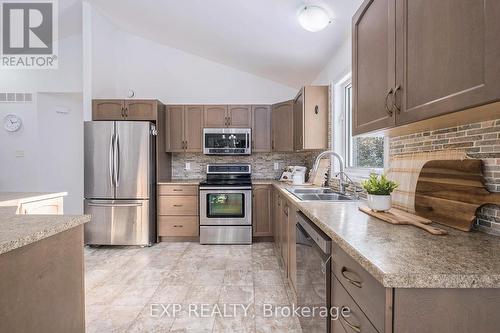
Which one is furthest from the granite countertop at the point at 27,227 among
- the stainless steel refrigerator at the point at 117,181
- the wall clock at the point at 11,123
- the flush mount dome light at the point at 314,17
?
the wall clock at the point at 11,123

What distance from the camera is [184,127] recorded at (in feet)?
13.2

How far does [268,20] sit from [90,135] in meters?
2.74

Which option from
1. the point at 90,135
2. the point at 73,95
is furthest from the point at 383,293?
the point at 73,95

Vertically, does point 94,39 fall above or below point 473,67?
above

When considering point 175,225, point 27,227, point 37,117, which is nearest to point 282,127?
point 175,225

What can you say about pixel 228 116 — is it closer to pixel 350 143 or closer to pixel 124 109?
pixel 124 109

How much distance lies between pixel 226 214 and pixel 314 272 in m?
2.45

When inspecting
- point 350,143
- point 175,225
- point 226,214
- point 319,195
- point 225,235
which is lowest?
point 225,235

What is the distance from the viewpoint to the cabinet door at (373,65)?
3.85ft

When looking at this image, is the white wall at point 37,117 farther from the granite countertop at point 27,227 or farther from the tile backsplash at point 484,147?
the tile backsplash at point 484,147

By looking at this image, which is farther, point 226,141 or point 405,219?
point 226,141

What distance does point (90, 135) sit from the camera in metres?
3.49

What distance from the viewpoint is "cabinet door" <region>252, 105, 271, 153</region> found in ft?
13.2

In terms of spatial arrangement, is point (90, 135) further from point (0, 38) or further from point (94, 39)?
point (0, 38)
